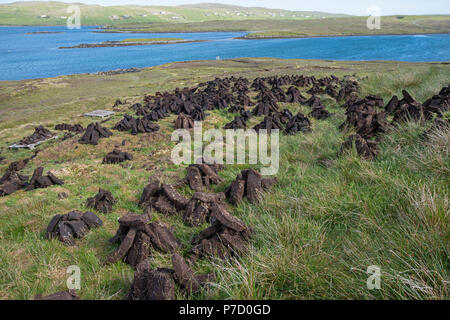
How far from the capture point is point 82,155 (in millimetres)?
10578

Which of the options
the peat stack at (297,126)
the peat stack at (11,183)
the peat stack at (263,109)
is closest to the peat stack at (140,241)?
the peat stack at (11,183)

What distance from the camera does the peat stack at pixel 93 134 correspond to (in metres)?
11.4

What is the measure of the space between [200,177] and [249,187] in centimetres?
144

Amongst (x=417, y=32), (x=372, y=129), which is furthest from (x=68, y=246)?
(x=417, y=32)

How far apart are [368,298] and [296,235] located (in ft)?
3.88

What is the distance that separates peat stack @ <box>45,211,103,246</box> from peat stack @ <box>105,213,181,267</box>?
3.16ft

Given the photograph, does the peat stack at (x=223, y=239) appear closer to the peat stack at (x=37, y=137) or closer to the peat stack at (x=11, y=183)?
the peat stack at (x=11, y=183)

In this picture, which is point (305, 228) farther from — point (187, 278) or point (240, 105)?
point (240, 105)

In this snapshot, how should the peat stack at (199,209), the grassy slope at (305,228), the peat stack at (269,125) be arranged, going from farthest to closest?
1. the peat stack at (269,125)
2. the peat stack at (199,209)
3. the grassy slope at (305,228)

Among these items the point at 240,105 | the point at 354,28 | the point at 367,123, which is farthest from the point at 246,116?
the point at 354,28

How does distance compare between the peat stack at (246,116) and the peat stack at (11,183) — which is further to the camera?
the peat stack at (246,116)

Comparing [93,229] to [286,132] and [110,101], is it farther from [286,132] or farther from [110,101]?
[110,101]

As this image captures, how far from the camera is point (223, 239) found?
380 cm

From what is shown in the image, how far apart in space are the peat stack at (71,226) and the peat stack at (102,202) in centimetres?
59
